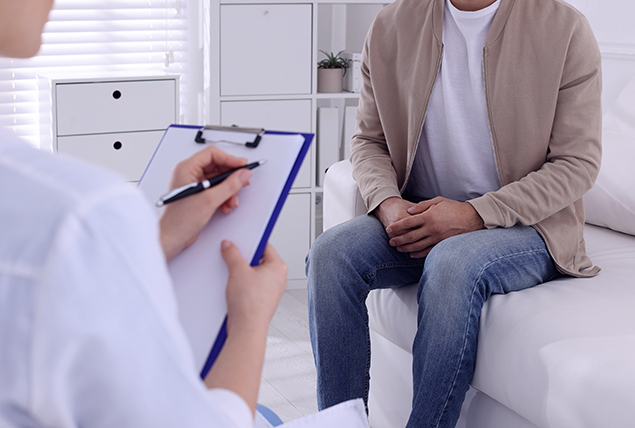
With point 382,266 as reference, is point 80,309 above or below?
above

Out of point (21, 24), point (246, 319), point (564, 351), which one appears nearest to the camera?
point (21, 24)

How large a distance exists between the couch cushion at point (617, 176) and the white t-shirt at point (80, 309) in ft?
4.54

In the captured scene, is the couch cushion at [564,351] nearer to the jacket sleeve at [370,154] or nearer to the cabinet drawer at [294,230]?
the jacket sleeve at [370,154]

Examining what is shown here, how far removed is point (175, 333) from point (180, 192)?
1.02 ft

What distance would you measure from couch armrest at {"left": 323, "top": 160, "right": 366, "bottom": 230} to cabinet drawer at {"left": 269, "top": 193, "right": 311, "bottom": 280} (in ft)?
2.39

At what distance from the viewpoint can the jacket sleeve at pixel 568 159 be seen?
1.26 m

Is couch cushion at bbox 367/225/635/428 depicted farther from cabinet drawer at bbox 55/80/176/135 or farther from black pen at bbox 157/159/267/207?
cabinet drawer at bbox 55/80/176/135

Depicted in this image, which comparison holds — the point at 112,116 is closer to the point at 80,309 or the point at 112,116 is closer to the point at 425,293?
the point at 425,293

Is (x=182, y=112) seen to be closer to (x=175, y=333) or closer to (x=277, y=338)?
(x=277, y=338)

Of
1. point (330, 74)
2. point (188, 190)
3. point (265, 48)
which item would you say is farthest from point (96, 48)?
point (188, 190)

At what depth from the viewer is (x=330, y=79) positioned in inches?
97.8

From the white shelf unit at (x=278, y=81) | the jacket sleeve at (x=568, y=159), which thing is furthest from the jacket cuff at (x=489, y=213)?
the white shelf unit at (x=278, y=81)

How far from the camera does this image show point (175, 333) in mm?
369

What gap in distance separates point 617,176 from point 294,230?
49.0 inches
